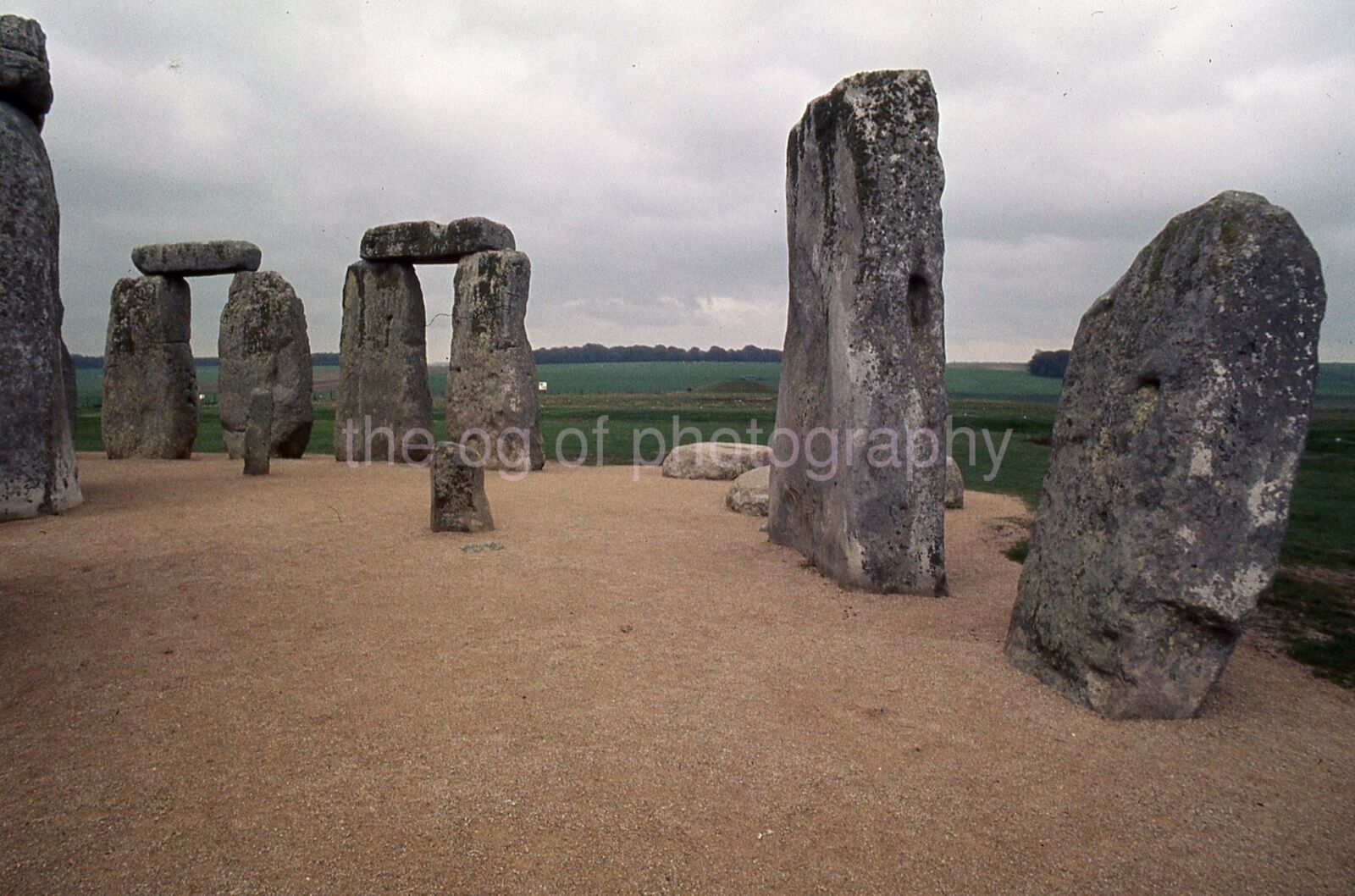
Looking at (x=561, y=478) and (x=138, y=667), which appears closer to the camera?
(x=138, y=667)

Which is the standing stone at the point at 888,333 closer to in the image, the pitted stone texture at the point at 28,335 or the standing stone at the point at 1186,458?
the standing stone at the point at 1186,458

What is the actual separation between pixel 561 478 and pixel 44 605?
22.6 feet

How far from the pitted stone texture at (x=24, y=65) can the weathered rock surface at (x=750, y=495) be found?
741cm

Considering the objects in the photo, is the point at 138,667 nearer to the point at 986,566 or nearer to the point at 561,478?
the point at 986,566

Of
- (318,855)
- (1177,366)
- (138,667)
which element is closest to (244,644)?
(138,667)

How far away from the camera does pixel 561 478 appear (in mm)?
11305

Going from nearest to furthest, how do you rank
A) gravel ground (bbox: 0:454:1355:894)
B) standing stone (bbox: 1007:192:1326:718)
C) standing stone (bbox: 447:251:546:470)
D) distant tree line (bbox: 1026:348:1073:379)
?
gravel ground (bbox: 0:454:1355:894)
standing stone (bbox: 1007:192:1326:718)
standing stone (bbox: 447:251:546:470)
distant tree line (bbox: 1026:348:1073:379)

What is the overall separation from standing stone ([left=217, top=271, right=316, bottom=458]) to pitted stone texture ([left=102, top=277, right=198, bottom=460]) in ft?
1.87

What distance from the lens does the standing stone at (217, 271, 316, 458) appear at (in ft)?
42.2

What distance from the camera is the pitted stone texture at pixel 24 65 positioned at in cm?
718

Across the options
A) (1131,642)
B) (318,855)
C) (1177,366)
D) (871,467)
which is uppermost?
(1177,366)

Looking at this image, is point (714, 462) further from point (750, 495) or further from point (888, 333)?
point (888, 333)

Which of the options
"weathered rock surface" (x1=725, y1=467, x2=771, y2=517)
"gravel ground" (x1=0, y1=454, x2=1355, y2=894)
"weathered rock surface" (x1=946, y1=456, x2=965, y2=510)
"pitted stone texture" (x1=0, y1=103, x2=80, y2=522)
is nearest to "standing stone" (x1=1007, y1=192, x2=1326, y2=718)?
"gravel ground" (x1=0, y1=454, x2=1355, y2=894)

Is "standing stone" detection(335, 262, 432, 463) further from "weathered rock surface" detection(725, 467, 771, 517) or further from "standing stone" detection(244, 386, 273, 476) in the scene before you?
"weathered rock surface" detection(725, 467, 771, 517)
